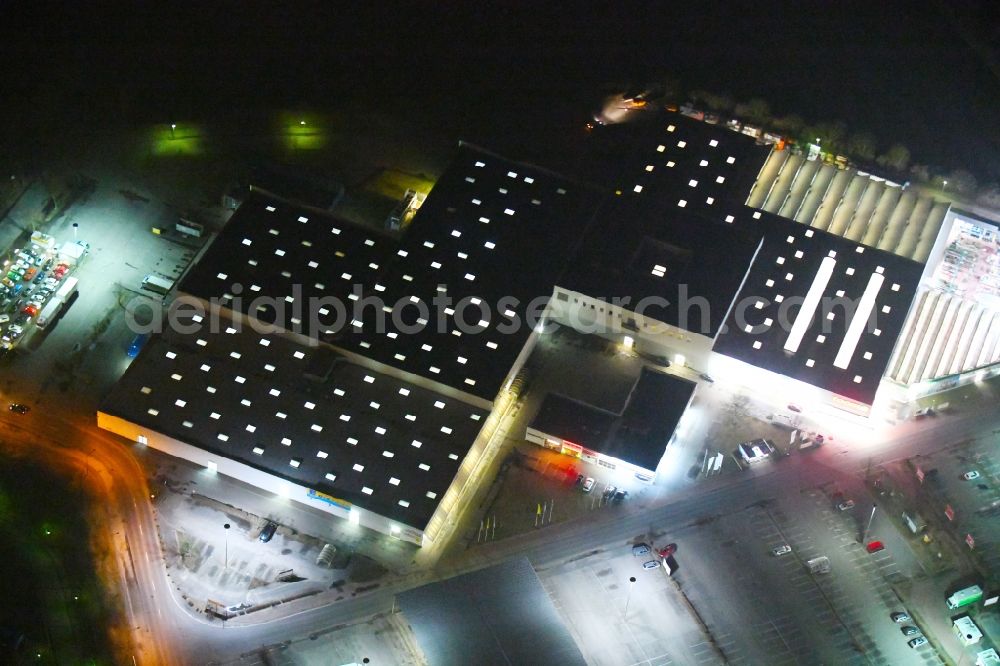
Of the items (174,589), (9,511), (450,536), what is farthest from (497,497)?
(9,511)

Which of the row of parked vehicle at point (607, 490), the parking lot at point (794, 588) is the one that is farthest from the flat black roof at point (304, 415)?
the parking lot at point (794, 588)

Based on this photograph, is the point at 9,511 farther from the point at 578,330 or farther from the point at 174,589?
the point at 578,330

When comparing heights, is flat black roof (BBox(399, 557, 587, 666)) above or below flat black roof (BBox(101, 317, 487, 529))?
below

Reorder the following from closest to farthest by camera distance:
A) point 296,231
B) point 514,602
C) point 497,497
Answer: point 514,602 < point 497,497 < point 296,231

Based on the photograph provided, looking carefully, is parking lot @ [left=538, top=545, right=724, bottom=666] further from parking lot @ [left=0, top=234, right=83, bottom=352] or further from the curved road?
parking lot @ [left=0, top=234, right=83, bottom=352]

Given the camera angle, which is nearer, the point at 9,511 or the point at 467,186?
the point at 9,511

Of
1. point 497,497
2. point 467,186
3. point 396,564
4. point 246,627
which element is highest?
point 467,186

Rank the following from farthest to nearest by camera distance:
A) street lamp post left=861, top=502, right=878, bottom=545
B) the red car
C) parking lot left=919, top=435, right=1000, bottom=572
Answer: parking lot left=919, top=435, right=1000, bottom=572, street lamp post left=861, top=502, right=878, bottom=545, the red car

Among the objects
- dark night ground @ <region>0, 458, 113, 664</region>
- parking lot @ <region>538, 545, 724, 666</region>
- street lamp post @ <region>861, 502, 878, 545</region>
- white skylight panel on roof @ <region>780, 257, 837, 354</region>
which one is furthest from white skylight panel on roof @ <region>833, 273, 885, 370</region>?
dark night ground @ <region>0, 458, 113, 664</region>
